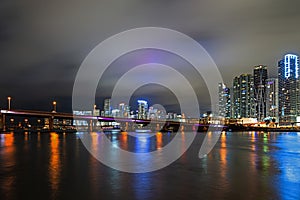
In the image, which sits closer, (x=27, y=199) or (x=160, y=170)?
(x=27, y=199)

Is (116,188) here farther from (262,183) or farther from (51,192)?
(262,183)

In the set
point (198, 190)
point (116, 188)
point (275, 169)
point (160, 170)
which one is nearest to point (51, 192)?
point (116, 188)

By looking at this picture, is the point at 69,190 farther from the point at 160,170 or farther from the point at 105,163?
the point at 105,163

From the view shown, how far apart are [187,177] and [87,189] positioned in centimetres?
611

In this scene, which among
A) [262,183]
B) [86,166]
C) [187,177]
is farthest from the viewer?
[86,166]

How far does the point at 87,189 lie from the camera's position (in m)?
14.5

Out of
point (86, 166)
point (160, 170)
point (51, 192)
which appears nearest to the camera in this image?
point (51, 192)

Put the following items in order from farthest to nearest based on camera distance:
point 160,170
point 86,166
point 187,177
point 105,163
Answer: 1. point 105,163
2. point 86,166
3. point 160,170
4. point 187,177

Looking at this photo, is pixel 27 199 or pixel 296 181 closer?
pixel 27 199

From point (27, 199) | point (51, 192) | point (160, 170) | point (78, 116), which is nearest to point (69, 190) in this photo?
point (51, 192)

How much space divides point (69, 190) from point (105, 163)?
9.69 meters

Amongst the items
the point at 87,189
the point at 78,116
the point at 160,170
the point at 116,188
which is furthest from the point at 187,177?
the point at 78,116

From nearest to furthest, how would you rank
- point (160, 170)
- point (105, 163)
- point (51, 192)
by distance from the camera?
point (51, 192), point (160, 170), point (105, 163)

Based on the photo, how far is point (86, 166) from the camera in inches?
874
